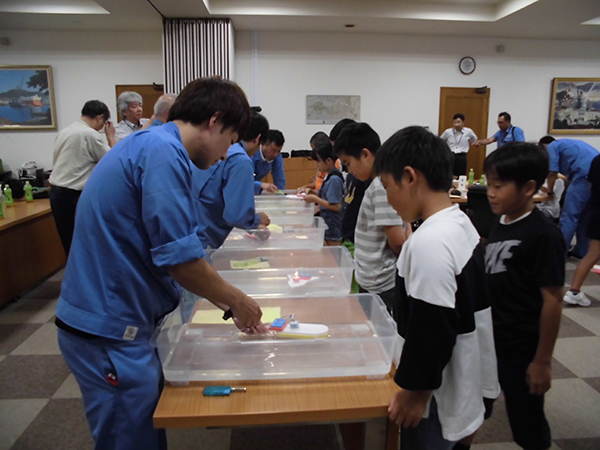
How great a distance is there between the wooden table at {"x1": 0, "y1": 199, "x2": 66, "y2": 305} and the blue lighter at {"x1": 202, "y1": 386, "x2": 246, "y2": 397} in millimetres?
2841

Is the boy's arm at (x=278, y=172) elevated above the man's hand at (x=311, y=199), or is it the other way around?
the boy's arm at (x=278, y=172)

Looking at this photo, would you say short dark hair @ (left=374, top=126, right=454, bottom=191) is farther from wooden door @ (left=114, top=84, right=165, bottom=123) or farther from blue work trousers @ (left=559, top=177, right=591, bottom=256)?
wooden door @ (left=114, top=84, right=165, bottom=123)

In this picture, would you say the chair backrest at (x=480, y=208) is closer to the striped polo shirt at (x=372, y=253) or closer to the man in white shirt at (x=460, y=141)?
the striped polo shirt at (x=372, y=253)


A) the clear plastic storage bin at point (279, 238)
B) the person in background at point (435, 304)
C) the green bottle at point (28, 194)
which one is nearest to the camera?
the person in background at point (435, 304)

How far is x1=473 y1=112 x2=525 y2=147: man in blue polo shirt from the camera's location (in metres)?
6.37

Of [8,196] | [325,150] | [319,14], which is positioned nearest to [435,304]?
[325,150]

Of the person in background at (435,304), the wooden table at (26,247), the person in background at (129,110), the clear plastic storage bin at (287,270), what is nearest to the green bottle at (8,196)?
the wooden table at (26,247)

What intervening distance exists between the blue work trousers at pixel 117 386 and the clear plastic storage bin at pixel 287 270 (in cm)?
48

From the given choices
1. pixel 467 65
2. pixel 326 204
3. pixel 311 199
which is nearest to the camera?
pixel 326 204

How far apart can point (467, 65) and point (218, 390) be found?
729cm

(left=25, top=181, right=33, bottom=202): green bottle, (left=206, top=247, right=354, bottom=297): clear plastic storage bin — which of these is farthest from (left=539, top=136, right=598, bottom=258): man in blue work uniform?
(left=25, top=181, right=33, bottom=202): green bottle

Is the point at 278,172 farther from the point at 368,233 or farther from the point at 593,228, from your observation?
the point at 593,228

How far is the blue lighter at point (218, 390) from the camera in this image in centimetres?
88

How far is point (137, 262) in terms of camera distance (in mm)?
912
